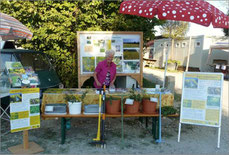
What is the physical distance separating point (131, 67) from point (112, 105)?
6.86ft

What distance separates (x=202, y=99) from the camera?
3684mm

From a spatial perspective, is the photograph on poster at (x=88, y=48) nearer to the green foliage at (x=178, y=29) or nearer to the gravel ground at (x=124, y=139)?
the gravel ground at (x=124, y=139)

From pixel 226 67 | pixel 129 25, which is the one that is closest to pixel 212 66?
pixel 226 67

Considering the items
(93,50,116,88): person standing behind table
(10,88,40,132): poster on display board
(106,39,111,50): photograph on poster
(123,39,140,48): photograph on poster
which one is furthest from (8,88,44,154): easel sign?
(123,39,140,48): photograph on poster

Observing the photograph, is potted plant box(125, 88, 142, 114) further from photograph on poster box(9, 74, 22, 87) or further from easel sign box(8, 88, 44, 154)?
photograph on poster box(9, 74, 22, 87)

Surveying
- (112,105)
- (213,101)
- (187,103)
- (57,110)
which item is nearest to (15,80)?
(57,110)

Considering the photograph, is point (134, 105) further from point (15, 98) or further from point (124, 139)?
point (15, 98)

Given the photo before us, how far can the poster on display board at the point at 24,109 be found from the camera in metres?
3.12

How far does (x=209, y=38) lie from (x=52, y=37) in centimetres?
1259

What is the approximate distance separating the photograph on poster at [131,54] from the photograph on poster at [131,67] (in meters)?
0.14

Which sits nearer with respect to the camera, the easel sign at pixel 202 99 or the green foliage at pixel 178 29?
the easel sign at pixel 202 99

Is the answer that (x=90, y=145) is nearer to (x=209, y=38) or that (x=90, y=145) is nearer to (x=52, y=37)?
(x=52, y=37)

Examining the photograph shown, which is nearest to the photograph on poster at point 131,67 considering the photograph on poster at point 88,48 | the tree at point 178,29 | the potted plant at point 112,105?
the photograph on poster at point 88,48

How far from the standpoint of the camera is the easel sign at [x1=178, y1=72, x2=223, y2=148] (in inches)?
143
